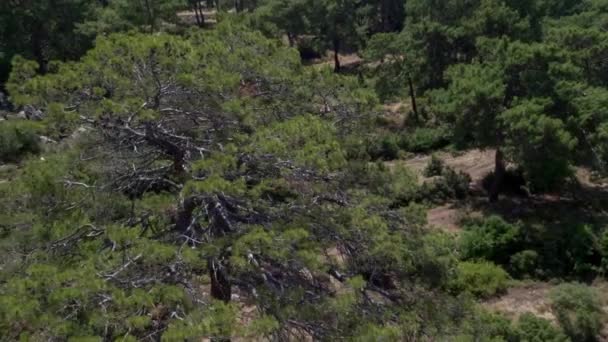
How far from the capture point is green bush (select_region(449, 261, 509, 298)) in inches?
604

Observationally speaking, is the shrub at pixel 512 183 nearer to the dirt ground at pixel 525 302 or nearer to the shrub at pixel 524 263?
the shrub at pixel 524 263

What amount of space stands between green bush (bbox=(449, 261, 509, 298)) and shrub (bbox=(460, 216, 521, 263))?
2.83 feet

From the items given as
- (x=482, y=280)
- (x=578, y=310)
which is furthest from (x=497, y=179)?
(x=578, y=310)

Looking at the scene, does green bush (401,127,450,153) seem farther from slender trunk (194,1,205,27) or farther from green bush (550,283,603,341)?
slender trunk (194,1,205,27)

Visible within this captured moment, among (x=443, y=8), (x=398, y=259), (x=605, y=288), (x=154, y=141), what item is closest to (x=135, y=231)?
(x=154, y=141)

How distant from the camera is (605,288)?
1564 centimetres

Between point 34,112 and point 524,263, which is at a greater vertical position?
point 34,112

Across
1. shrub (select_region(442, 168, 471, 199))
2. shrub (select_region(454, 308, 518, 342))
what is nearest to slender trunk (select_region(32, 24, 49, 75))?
shrub (select_region(442, 168, 471, 199))

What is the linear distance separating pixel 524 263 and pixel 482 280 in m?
1.73

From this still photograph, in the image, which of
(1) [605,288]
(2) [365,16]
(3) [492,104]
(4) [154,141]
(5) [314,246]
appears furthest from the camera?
(2) [365,16]

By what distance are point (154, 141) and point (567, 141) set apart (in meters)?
12.4

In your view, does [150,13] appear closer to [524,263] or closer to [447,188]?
[447,188]

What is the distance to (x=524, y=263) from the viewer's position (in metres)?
16.6

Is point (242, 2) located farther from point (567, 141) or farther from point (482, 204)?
point (567, 141)
